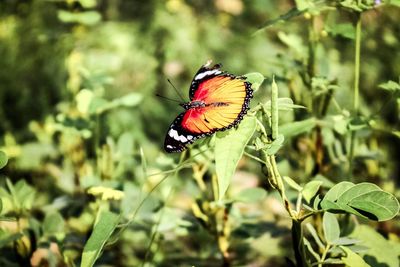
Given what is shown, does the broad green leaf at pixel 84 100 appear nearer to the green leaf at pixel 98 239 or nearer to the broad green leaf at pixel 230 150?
the green leaf at pixel 98 239

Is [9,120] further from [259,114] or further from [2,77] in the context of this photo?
[259,114]

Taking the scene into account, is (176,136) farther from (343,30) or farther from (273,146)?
(343,30)

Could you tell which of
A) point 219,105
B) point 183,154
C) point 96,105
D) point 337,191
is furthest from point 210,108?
point 96,105

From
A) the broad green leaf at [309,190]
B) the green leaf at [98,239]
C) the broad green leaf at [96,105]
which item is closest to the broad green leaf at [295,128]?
the broad green leaf at [309,190]

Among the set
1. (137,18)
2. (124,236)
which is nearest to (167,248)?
(124,236)

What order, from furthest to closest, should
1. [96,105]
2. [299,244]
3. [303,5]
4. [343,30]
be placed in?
1. [96,105]
2. [343,30]
3. [303,5]
4. [299,244]
